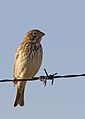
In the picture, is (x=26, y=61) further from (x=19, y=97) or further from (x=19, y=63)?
(x=19, y=97)

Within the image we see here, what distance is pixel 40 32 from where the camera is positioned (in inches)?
476

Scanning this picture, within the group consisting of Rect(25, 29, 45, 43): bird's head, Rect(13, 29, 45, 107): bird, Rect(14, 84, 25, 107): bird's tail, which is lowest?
Rect(14, 84, 25, 107): bird's tail

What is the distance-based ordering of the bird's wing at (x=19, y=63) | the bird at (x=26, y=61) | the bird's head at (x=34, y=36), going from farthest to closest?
the bird's head at (x=34, y=36) < the bird's wing at (x=19, y=63) < the bird at (x=26, y=61)

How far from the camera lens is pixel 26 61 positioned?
11.2 metres

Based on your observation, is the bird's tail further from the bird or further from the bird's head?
the bird's head

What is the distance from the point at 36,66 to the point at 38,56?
8.6 inches

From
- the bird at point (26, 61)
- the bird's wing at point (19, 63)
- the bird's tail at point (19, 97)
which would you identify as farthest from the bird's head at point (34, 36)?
the bird's tail at point (19, 97)

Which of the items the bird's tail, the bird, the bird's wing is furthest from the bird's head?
the bird's tail

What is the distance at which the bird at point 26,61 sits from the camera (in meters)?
11.1

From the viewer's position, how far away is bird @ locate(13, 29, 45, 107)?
36.6 ft

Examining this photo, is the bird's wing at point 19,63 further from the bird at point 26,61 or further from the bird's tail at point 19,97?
the bird's tail at point 19,97

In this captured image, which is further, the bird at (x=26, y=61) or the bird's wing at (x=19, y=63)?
the bird's wing at (x=19, y=63)

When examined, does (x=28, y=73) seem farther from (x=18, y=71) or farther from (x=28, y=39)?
(x=28, y=39)

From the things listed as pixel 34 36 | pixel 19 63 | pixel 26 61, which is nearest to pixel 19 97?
pixel 19 63
